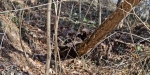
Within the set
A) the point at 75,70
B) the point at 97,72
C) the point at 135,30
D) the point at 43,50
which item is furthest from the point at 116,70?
the point at 135,30

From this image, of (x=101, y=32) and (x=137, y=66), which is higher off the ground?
(x=101, y=32)

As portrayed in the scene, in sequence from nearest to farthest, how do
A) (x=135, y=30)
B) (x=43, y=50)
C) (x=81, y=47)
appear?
(x=81, y=47), (x=43, y=50), (x=135, y=30)

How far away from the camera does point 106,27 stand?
180 inches

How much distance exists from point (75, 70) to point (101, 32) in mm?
934

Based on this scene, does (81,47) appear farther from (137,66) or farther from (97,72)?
(137,66)

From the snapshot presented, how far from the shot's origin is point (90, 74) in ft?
16.9

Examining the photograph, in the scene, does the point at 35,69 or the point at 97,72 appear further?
the point at 97,72

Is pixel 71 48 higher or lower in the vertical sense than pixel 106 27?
lower

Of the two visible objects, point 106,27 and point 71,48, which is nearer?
point 106,27

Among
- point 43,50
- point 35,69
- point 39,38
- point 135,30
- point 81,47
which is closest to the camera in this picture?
point 35,69

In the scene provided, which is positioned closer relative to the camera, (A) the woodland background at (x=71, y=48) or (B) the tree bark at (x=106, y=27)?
(B) the tree bark at (x=106, y=27)

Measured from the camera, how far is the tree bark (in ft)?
13.5

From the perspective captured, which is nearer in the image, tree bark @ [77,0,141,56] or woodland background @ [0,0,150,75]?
tree bark @ [77,0,141,56]

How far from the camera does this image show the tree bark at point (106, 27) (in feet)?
13.5
